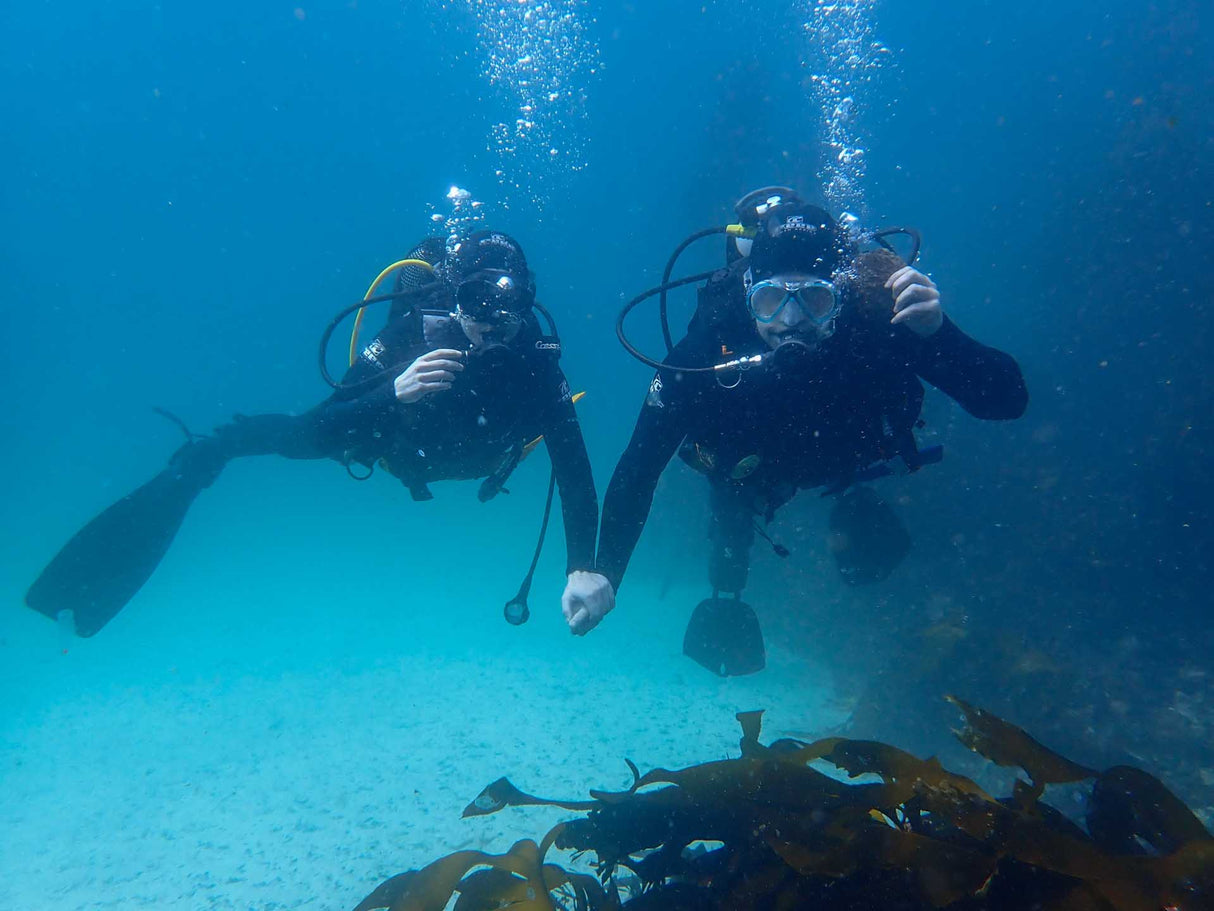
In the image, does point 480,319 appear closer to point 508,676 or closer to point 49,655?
point 508,676

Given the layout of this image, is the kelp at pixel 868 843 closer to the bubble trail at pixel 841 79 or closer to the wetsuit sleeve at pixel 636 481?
the wetsuit sleeve at pixel 636 481

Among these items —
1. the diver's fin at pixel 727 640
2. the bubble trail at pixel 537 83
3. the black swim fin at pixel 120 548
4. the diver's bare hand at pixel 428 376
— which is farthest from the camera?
the bubble trail at pixel 537 83

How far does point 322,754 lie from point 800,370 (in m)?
8.93

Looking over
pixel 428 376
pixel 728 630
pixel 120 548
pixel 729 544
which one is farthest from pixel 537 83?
pixel 728 630

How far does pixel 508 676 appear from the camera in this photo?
1142 centimetres

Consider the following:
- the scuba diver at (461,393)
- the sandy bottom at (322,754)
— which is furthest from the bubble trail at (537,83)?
the sandy bottom at (322,754)

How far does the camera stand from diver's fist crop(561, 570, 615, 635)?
10.7 feet

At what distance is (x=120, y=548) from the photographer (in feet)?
21.9

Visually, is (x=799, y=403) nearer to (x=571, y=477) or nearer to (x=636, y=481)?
(x=636, y=481)

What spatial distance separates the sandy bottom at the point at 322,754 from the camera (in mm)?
6043

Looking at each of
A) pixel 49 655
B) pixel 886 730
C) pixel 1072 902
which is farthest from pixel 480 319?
pixel 49 655

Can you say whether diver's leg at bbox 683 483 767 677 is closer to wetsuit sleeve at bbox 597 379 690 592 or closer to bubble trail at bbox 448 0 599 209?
wetsuit sleeve at bbox 597 379 690 592

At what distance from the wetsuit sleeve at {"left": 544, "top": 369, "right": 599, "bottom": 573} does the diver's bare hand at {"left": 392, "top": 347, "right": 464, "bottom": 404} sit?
81 centimetres

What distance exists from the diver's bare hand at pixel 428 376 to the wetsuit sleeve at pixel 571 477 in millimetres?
809
